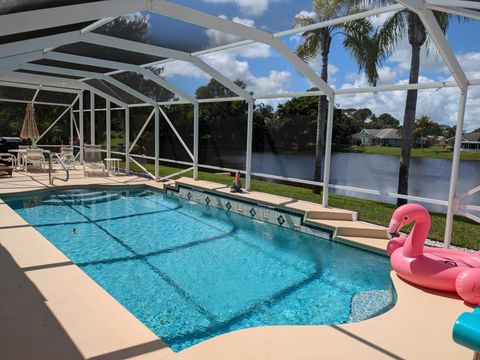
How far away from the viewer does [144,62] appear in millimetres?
9188

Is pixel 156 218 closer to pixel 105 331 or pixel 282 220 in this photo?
pixel 282 220

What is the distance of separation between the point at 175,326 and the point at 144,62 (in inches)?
285

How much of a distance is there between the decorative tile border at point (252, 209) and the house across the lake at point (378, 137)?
6.63 ft

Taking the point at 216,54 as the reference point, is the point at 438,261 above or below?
below

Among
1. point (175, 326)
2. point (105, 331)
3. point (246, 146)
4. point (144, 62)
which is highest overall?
point (144, 62)

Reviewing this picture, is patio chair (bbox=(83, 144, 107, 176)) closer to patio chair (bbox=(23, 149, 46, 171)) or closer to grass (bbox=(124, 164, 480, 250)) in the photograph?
patio chair (bbox=(23, 149, 46, 171))

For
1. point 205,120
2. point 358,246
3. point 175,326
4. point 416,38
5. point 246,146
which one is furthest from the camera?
point 205,120

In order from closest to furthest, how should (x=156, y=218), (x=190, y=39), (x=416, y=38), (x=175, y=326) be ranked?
(x=175, y=326) < (x=190, y=39) < (x=416, y=38) < (x=156, y=218)

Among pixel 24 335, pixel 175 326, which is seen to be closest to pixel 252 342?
pixel 175 326

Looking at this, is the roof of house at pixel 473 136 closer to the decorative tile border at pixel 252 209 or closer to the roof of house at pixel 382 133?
the roof of house at pixel 382 133

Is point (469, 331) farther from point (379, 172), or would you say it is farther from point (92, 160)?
point (92, 160)

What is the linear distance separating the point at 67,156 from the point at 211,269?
12.2m

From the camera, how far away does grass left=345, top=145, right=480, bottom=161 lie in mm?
5793

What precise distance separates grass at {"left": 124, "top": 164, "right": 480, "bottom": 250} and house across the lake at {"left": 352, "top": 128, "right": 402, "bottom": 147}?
4.36ft
